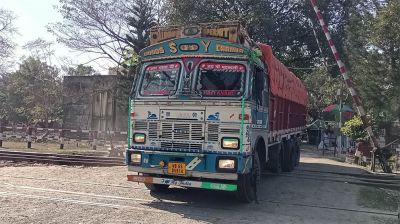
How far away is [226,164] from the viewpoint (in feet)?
25.8

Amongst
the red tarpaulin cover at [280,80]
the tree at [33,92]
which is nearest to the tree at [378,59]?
the red tarpaulin cover at [280,80]

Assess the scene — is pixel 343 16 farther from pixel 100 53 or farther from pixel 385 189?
pixel 385 189

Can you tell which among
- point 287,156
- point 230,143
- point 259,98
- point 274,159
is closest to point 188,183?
point 230,143

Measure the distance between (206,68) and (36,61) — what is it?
40.9 m

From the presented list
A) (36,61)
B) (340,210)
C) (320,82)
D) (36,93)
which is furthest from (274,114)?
(36,61)

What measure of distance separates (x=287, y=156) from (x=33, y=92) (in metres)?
31.9

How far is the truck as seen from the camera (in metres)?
7.91

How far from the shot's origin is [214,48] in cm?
845

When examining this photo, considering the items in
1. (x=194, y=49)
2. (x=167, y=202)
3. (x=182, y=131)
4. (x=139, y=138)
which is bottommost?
(x=167, y=202)

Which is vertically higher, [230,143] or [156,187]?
[230,143]

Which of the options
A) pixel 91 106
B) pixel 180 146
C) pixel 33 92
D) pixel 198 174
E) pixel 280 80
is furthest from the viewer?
pixel 33 92

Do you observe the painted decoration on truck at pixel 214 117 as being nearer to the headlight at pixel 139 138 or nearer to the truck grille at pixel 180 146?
the truck grille at pixel 180 146

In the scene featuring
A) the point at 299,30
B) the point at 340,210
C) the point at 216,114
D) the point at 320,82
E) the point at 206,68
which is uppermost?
the point at 299,30

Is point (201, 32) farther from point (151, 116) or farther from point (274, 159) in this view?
point (274, 159)
